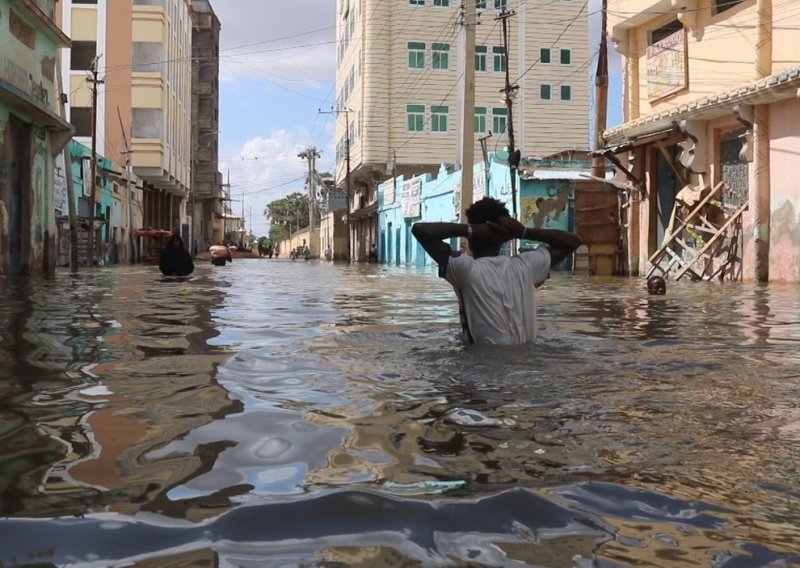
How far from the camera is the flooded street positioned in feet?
6.77

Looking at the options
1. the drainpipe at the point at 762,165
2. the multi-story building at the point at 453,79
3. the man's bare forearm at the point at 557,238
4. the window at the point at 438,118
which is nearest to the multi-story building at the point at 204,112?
the multi-story building at the point at 453,79

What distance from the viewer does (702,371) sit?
191 inches

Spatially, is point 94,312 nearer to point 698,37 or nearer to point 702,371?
point 702,371

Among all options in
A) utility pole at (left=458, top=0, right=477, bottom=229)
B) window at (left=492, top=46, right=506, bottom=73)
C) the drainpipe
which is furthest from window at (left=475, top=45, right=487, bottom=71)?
the drainpipe

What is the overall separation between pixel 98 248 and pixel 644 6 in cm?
2225

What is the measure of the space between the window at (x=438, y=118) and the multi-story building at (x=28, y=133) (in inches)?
1016

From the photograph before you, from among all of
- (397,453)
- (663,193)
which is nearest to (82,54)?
(663,193)

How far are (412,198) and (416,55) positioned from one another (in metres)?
7.40

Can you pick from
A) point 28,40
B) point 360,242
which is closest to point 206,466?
point 28,40

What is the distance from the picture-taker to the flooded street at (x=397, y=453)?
2.06 meters

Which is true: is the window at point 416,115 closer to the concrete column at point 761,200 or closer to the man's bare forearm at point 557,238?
the concrete column at point 761,200

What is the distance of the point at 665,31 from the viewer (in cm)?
2206

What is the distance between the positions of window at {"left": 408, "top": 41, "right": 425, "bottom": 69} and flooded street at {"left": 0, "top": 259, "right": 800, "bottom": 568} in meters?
39.0

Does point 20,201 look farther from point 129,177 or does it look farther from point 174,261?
point 129,177
